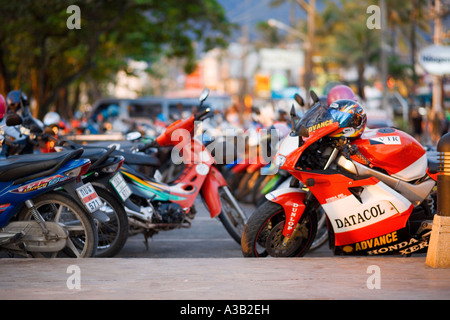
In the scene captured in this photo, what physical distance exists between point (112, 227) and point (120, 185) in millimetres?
413

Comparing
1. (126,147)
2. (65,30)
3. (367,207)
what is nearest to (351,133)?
(367,207)

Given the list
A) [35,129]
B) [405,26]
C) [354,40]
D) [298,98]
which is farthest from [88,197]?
[354,40]

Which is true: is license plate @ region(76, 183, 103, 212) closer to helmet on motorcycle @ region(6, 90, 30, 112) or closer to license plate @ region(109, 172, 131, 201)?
license plate @ region(109, 172, 131, 201)

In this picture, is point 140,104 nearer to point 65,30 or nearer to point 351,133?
point 65,30

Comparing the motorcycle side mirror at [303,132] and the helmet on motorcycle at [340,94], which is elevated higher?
the helmet on motorcycle at [340,94]

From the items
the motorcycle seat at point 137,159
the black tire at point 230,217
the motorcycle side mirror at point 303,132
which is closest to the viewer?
the motorcycle side mirror at point 303,132

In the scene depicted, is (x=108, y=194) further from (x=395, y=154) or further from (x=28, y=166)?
(x=395, y=154)

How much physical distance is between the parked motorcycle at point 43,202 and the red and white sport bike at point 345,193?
1357 millimetres

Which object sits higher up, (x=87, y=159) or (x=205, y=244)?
(x=87, y=159)

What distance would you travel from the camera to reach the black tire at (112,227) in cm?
746

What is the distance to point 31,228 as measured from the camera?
260 inches

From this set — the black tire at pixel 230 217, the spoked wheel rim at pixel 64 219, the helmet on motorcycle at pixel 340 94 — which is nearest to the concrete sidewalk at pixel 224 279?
the spoked wheel rim at pixel 64 219

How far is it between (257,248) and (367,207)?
0.98 metres

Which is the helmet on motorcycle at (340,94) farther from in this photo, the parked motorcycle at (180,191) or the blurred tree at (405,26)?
the blurred tree at (405,26)
